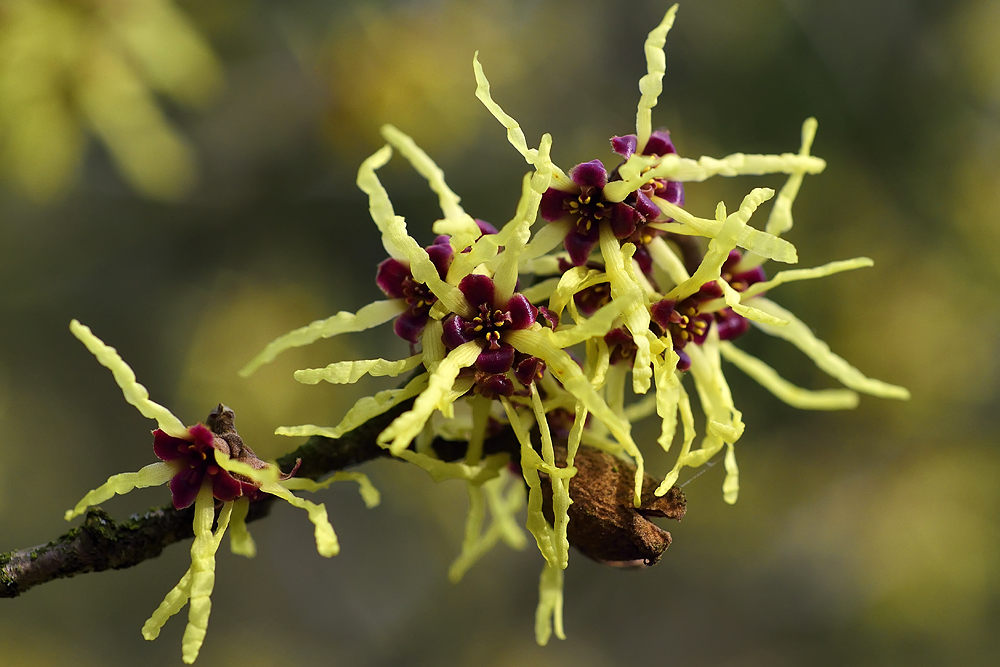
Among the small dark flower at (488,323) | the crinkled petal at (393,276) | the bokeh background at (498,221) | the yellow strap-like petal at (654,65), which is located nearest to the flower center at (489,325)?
the small dark flower at (488,323)

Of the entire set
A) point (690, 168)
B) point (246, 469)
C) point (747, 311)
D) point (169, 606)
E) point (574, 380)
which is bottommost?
point (169, 606)

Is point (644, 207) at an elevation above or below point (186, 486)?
above

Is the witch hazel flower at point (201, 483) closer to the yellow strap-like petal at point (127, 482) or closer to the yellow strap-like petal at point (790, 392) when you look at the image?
the yellow strap-like petal at point (127, 482)

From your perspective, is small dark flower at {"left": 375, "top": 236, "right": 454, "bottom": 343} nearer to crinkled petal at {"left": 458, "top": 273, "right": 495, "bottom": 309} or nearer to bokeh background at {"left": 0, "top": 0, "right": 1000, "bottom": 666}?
crinkled petal at {"left": 458, "top": 273, "right": 495, "bottom": 309}

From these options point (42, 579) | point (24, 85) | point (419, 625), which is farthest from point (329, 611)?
point (42, 579)

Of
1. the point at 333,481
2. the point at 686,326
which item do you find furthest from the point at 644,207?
the point at 333,481

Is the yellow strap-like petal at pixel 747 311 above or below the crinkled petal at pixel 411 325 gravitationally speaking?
above

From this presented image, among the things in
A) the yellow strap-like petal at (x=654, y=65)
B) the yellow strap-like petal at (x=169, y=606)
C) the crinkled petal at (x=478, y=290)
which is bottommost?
the yellow strap-like petal at (x=169, y=606)

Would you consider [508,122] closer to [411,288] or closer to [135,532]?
Answer: [411,288]
